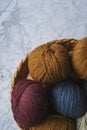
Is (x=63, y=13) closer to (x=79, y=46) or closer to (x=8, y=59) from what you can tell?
(x=8, y=59)

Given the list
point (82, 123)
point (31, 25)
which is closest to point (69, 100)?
point (82, 123)

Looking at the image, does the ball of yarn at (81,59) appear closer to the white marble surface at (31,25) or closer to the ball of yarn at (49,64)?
the ball of yarn at (49,64)

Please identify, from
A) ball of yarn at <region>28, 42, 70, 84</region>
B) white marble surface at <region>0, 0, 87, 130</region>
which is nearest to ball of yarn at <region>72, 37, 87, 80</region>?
ball of yarn at <region>28, 42, 70, 84</region>

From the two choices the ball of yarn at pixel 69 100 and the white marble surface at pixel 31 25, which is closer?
the ball of yarn at pixel 69 100

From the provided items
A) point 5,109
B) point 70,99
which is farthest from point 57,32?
point 70,99

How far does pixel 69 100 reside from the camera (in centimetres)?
60

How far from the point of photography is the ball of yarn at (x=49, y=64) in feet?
1.97

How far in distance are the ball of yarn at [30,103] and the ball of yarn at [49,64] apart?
0.9 inches

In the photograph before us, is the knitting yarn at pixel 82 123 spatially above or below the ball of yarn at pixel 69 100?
below

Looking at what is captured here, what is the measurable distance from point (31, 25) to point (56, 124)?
19.4 inches

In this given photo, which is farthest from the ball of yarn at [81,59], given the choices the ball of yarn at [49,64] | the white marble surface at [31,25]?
the white marble surface at [31,25]

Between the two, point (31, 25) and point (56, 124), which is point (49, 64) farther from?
point (31, 25)

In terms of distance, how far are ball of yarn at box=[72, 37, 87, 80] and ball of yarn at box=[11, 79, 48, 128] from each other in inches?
3.3

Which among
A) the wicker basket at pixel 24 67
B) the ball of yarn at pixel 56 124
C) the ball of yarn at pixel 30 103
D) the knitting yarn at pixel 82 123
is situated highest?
the wicker basket at pixel 24 67
